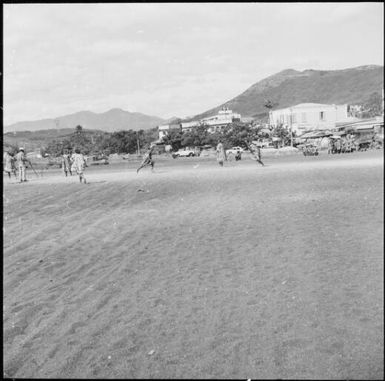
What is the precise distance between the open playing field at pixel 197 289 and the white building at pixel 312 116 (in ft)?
3.43

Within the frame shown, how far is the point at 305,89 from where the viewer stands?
4559mm

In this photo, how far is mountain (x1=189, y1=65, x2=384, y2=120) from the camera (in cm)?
384

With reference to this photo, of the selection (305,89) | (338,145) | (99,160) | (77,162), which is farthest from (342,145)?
(77,162)

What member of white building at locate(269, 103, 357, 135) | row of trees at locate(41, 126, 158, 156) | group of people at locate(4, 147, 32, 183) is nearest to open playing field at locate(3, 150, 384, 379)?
group of people at locate(4, 147, 32, 183)

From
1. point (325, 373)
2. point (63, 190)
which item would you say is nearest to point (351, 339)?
point (325, 373)

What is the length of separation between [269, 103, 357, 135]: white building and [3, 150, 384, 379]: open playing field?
41.2 inches

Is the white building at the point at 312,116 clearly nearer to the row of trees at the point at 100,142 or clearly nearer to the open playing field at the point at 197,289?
the open playing field at the point at 197,289

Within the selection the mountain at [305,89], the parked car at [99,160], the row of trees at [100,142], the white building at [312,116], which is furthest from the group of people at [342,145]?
the parked car at [99,160]

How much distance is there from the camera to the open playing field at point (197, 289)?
2969 millimetres

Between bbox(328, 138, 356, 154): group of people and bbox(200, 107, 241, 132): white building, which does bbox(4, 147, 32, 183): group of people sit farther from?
bbox(328, 138, 356, 154): group of people

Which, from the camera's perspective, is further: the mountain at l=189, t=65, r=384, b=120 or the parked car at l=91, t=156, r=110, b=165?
the parked car at l=91, t=156, r=110, b=165

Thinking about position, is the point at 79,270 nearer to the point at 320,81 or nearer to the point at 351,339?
the point at 351,339

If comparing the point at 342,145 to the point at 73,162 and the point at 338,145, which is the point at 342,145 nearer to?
the point at 338,145

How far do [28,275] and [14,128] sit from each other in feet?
5.39
